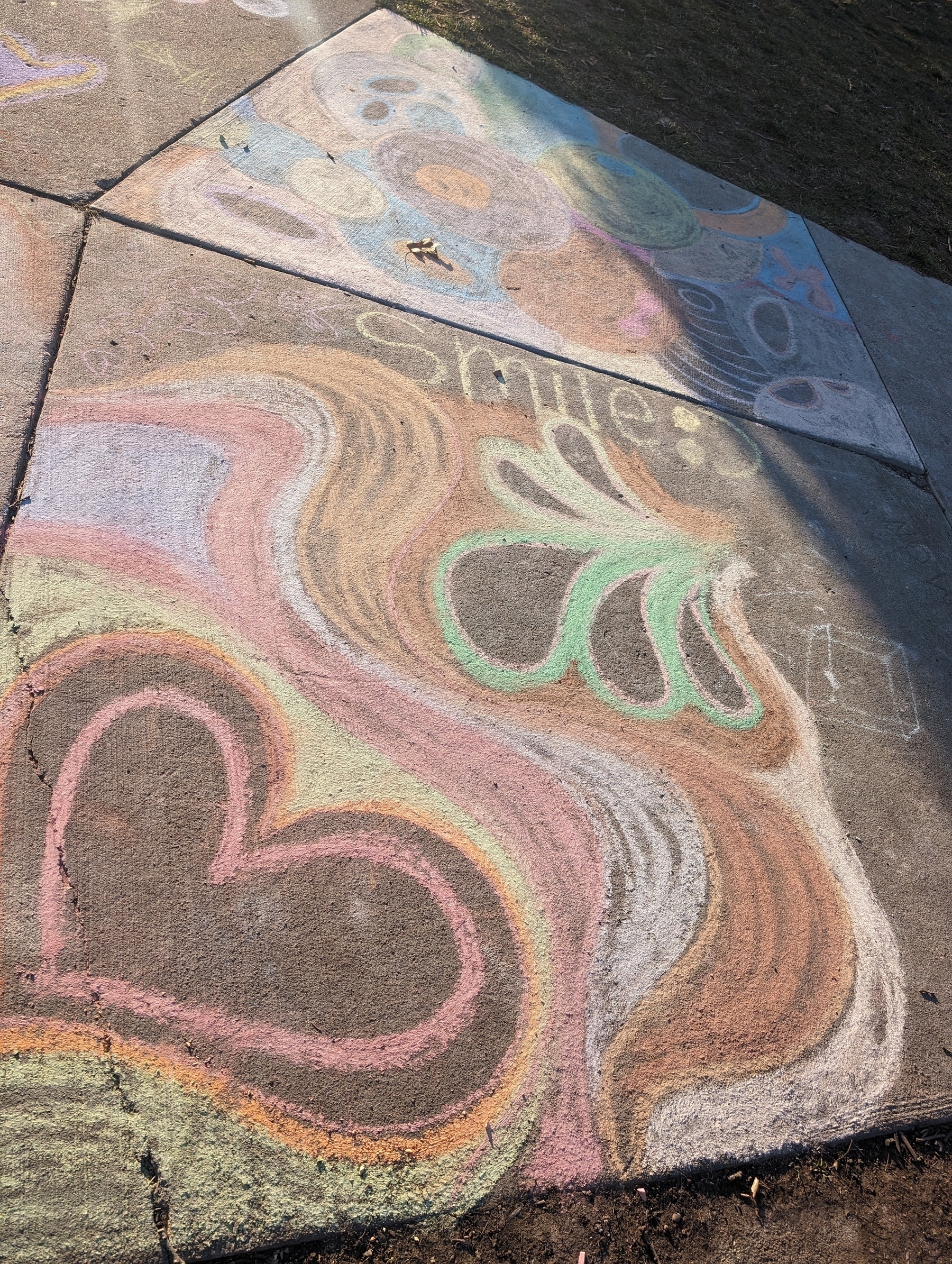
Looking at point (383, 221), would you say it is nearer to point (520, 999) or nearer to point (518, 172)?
point (518, 172)

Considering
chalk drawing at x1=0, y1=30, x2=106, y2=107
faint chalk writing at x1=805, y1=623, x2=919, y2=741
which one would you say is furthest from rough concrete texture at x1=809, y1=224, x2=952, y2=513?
chalk drawing at x1=0, y1=30, x2=106, y2=107

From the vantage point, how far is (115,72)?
5043 mm

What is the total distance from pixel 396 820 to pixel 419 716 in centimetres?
42

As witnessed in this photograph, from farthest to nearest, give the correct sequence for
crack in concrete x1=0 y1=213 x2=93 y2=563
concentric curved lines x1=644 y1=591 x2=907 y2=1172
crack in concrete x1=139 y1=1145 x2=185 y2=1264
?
crack in concrete x1=0 y1=213 x2=93 y2=563
concentric curved lines x1=644 y1=591 x2=907 y2=1172
crack in concrete x1=139 y1=1145 x2=185 y2=1264

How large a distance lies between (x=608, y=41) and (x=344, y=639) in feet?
23.4

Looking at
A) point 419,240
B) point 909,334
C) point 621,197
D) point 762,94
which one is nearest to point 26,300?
point 419,240

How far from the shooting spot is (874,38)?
9.47 metres

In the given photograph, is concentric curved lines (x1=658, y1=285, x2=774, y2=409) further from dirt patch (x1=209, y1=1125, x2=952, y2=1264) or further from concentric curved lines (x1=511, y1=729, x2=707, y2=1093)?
dirt patch (x1=209, y1=1125, x2=952, y2=1264)

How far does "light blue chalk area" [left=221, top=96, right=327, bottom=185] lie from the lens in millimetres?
4785

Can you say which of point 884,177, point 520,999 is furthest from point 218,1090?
point 884,177

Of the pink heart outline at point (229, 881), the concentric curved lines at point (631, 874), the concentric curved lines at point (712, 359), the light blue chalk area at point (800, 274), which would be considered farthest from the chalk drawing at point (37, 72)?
the concentric curved lines at point (631, 874)

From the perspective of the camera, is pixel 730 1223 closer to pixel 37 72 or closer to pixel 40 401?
pixel 40 401

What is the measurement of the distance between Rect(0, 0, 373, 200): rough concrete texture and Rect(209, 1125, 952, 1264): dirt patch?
187 inches

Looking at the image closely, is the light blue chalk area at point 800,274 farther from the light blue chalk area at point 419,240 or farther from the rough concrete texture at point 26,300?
the rough concrete texture at point 26,300
